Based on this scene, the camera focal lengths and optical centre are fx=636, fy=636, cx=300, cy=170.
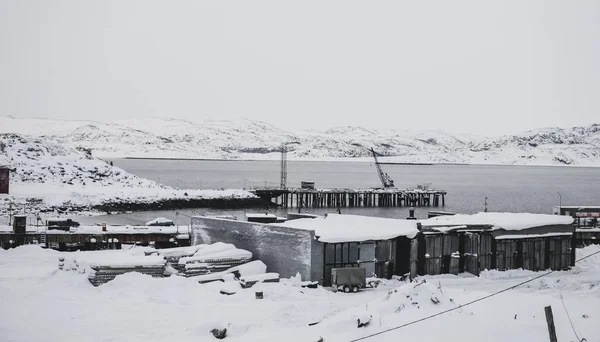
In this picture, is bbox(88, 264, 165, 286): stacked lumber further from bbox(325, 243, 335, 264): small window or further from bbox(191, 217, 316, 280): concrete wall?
bbox(325, 243, 335, 264): small window

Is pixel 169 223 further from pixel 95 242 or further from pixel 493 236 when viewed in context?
pixel 493 236

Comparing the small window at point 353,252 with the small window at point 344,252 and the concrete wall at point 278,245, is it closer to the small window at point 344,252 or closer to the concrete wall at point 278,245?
the small window at point 344,252

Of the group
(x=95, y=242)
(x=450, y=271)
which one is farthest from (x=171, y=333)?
(x=95, y=242)

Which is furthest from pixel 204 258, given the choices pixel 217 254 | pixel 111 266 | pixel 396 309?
pixel 396 309

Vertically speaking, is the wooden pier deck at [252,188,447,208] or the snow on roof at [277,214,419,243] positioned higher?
the snow on roof at [277,214,419,243]

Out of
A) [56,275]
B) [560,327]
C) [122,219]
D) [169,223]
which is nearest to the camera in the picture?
[560,327]

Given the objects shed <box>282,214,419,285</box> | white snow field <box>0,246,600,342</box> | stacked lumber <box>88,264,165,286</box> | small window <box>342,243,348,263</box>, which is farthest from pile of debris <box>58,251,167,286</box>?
small window <box>342,243,348,263</box>
